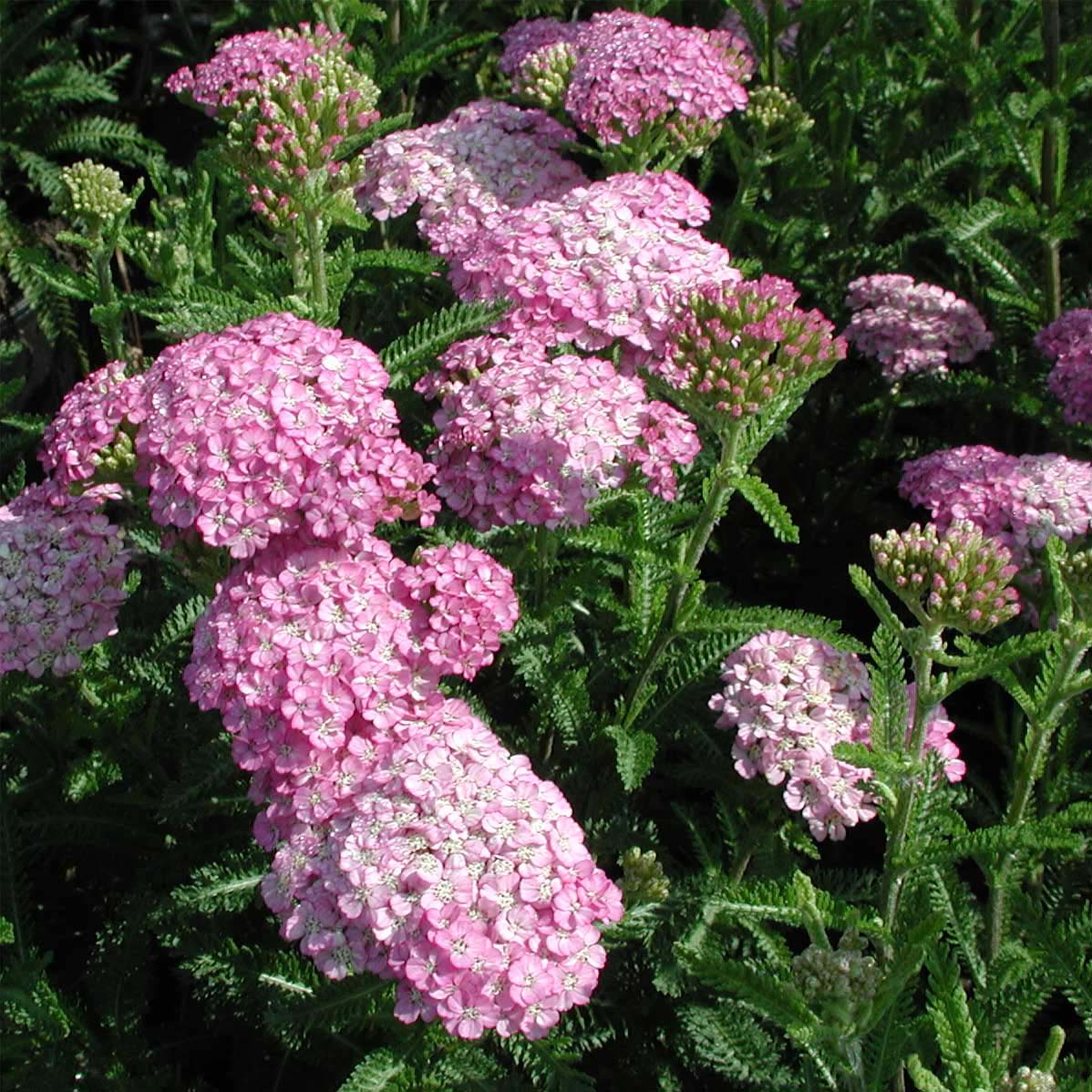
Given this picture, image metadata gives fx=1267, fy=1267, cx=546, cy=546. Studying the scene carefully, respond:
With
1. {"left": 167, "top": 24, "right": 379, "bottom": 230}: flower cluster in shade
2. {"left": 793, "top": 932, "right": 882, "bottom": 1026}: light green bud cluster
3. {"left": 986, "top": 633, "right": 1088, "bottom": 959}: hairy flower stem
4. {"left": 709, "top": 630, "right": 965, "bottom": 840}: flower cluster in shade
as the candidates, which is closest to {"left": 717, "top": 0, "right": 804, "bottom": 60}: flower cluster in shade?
{"left": 167, "top": 24, "right": 379, "bottom": 230}: flower cluster in shade

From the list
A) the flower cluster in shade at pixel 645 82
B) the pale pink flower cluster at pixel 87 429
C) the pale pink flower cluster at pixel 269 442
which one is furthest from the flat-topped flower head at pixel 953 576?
the flower cluster in shade at pixel 645 82

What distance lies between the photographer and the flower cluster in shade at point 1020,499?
2902 mm

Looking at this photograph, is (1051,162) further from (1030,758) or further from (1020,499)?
(1030,758)

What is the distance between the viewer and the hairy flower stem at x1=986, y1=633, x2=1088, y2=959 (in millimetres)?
2404

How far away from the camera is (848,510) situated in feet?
13.3

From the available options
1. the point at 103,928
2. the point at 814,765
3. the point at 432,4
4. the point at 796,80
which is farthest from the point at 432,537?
the point at 432,4

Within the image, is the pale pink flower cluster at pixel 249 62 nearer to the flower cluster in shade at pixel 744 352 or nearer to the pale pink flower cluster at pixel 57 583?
the pale pink flower cluster at pixel 57 583

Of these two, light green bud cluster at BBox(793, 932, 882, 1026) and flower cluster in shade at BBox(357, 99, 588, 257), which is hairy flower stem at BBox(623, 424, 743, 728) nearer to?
light green bud cluster at BBox(793, 932, 882, 1026)

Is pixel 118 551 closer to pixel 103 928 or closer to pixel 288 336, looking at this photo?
pixel 288 336

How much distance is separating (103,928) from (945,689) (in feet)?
6.17

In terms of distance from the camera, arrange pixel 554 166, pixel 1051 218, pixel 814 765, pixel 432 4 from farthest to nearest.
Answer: pixel 432 4
pixel 1051 218
pixel 554 166
pixel 814 765

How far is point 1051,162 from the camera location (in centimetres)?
391

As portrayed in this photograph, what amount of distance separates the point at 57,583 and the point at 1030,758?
6.32 feet

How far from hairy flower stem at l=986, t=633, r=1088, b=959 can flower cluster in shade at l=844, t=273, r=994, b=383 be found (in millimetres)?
1421
